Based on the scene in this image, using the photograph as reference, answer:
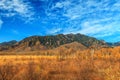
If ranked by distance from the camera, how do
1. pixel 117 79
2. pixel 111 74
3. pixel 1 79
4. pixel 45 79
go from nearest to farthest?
pixel 117 79, pixel 111 74, pixel 1 79, pixel 45 79

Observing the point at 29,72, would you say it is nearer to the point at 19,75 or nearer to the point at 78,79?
the point at 19,75

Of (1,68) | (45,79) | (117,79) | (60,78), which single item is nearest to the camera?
(117,79)

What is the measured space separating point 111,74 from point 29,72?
5.91 m

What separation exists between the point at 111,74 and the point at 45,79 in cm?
581

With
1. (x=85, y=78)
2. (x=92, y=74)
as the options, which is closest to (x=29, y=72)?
(x=85, y=78)

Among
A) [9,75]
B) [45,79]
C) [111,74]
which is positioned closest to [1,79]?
[9,75]

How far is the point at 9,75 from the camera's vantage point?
1420 cm

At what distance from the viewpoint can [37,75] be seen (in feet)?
48.6

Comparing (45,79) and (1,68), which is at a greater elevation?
(1,68)

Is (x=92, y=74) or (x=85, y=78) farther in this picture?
(x=92, y=74)

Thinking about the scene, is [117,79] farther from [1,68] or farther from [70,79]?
[1,68]

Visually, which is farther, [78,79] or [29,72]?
[78,79]

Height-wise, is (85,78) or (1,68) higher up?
(1,68)

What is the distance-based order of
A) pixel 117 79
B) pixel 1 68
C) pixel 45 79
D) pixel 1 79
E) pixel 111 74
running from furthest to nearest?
pixel 45 79, pixel 1 68, pixel 1 79, pixel 111 74, pixel 117 79
